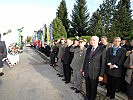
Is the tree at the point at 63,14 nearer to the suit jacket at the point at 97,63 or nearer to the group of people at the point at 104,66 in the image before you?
the group of people at the point at 104,66

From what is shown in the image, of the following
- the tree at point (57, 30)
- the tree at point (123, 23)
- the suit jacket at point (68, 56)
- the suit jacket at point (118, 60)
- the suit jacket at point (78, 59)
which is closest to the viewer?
the suit jacket at point (118, 60)

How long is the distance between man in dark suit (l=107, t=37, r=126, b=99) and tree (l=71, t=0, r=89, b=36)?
43830 millimetres

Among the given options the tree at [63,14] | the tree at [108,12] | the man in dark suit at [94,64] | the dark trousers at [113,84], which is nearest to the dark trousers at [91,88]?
the man in dark suit at [94,64]

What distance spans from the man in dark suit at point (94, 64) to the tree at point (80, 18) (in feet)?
146

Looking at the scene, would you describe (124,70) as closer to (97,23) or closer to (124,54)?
(124,54)

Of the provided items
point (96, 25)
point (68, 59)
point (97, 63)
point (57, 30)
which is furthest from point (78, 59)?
point (96, 25)

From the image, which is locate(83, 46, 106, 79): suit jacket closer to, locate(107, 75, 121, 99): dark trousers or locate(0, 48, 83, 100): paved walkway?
locate(107, 75, 121, 99): dark trousers

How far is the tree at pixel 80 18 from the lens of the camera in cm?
4925

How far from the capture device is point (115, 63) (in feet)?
18.9

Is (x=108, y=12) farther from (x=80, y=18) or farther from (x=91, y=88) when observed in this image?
(x=91, y=88)

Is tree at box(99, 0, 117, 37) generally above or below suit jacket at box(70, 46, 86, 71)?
above

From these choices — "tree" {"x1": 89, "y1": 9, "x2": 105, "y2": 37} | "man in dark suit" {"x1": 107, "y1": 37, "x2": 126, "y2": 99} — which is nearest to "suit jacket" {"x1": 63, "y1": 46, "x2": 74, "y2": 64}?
"man in dark suit" {"x1": 107, "y1": 37, "x2": 126, "y2": 99}

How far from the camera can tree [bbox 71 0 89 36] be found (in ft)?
162

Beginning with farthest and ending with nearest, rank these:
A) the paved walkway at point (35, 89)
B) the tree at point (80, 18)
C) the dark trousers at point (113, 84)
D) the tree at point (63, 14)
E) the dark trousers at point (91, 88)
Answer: the tree at point (63, 14)
the tree at point (80, 18)
the paved walkway at point (35, 89)
the dark trousers at point (113, 84)
the dark trousers at point (91, 88)
